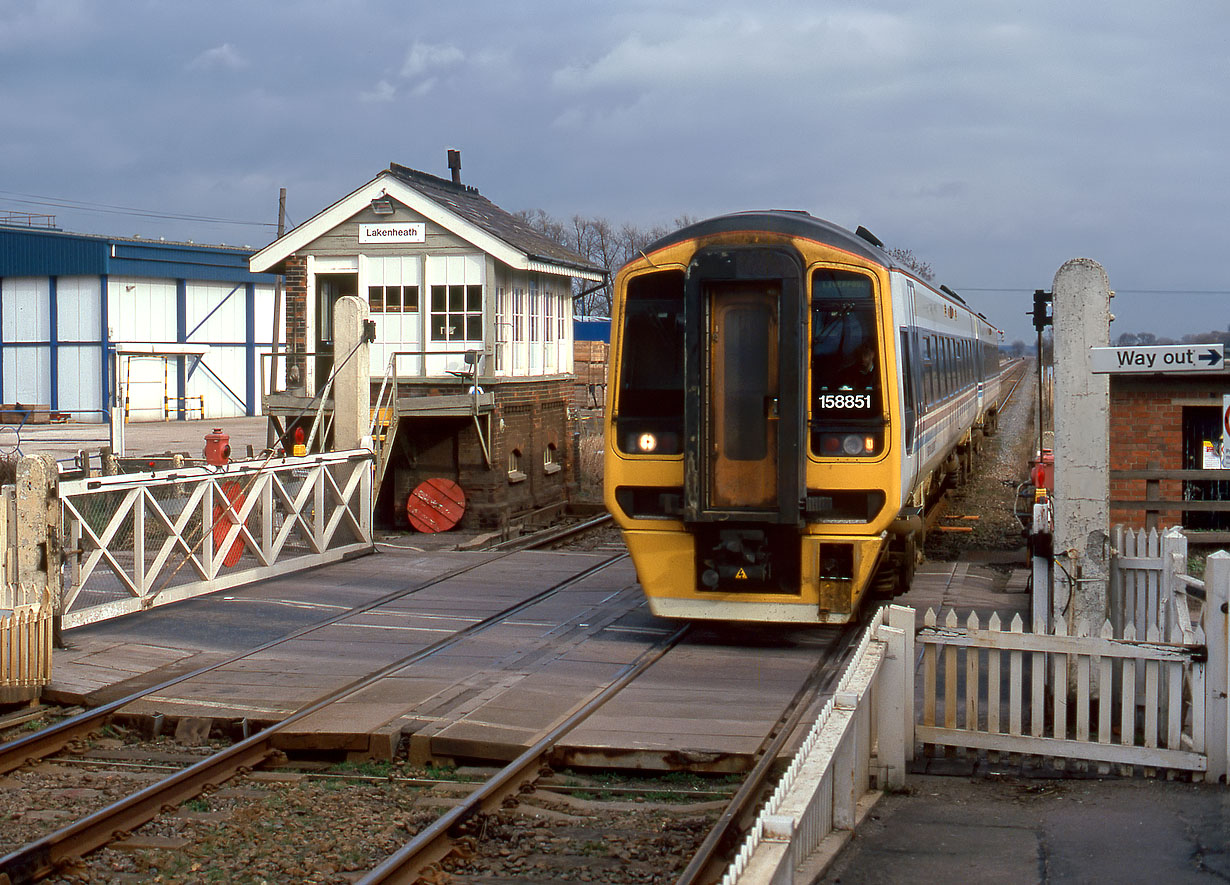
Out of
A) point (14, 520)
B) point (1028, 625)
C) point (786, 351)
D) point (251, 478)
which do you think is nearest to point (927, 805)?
point (786, 351)

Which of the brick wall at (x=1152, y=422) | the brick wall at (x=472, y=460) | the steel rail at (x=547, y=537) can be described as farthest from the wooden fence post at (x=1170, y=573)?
the brick wall at (x=472, y=460)

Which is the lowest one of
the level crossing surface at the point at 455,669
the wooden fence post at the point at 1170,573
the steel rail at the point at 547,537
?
the level crossing surface at the point at 455,669

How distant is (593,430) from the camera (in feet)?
98.2

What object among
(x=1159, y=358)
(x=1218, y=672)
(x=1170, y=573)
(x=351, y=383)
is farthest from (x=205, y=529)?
(x=1218, y=672)

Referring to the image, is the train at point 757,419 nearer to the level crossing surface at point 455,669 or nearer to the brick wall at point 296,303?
the level crossing surface at point 455,669

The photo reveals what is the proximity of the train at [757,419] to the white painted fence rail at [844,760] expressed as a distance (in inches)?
99.9

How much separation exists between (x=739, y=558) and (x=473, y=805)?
161 inches

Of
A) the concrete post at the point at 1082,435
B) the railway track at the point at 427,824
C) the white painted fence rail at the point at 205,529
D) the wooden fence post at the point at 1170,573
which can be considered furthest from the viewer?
the white painted fence rail at the point at 205,529

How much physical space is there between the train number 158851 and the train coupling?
1.06 metres

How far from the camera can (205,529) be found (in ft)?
39.3

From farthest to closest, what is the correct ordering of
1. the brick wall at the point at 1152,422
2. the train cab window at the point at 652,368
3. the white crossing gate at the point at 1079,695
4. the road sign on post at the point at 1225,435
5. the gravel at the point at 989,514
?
1. the gravel at the point at 989,514
2. the brick wall at the point at 1152,422
3. the road sign on post at the point at 1225,435
4. the train cab window at the point at 652,368
5. the white crossing gate at the point at 1079,695

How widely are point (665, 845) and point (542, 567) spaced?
27.7ft

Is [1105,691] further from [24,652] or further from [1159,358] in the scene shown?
[24,652]

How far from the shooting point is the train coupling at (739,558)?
9844mm
